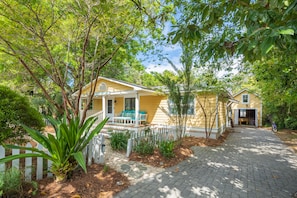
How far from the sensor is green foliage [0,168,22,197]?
262 cm

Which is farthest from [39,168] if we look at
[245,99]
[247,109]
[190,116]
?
[247,109]

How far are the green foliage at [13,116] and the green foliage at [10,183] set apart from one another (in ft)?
2.91

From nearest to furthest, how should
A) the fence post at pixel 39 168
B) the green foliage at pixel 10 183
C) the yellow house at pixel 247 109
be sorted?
1. the green foliage at pixel 10 183
2. the fence post at pixel 39 168
3. the yellow house at pixel 247 109

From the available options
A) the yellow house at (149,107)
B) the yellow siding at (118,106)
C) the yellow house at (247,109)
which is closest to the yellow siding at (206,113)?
the yellow house at (149,107)

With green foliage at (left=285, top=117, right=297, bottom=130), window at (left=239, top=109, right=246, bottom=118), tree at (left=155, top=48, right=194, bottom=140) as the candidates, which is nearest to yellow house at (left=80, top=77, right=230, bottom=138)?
tree at (left=155, top=48, right=194, bottom=140)

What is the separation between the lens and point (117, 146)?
6.14 m

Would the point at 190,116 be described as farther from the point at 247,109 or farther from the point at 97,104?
the point at 247,109

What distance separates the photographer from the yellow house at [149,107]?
996cm

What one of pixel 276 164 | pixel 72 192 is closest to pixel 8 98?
pixel 72 192

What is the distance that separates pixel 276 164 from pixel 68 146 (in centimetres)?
684

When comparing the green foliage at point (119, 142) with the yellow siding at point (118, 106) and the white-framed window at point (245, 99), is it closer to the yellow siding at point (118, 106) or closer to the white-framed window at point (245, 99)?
the yellow siding at point (118, 106)

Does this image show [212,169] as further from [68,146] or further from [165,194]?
[68,146]

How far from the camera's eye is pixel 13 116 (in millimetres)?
3387

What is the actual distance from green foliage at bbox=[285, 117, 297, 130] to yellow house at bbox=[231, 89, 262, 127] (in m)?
3.62
